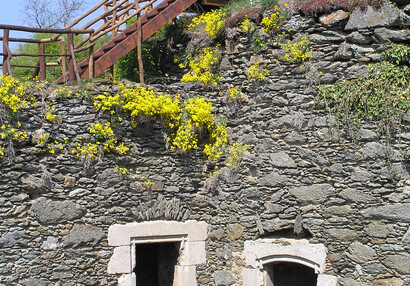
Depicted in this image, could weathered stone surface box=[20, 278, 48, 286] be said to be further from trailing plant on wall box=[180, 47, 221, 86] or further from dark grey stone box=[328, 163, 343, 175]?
dark grey stone box=[328, 163, 343, 175]

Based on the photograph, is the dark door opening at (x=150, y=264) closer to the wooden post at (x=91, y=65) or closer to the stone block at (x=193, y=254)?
the stone block at (x=193, y=254)

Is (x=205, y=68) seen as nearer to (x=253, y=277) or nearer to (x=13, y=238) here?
(x=253, y=277)

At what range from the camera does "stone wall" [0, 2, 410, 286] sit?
6.14 meters

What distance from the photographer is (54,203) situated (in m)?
6.37

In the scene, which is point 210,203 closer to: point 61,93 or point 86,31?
point 61,93

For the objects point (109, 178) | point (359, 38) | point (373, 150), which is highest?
point (359, 38)

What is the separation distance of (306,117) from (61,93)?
11.5 feet

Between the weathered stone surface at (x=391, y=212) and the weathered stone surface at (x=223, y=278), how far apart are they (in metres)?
2.29

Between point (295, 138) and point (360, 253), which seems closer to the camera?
point (360, 253)

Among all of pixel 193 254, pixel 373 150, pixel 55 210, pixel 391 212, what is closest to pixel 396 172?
pixel 373 150

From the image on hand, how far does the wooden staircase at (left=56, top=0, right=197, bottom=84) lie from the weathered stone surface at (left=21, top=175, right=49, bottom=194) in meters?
1.89

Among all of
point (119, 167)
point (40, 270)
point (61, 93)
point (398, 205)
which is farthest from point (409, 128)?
point (40, 270)

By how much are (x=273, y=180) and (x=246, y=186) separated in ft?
1.51

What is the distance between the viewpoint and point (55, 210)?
6371 millimetres
